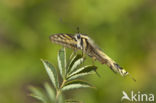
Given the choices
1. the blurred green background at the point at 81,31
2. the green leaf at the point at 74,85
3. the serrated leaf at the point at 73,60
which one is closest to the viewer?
the green leaf at the point at 74,85

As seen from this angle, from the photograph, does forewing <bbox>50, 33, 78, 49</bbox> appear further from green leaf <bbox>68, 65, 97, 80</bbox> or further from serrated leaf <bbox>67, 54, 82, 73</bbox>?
green leaf <bbox>68, 65, 97, 80</bbox>

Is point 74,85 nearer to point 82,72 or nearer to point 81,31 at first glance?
point 82,72

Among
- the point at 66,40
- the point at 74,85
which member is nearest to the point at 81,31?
the point at 66,40

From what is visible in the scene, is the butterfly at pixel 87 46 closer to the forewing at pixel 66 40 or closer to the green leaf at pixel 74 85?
the forewing at pixel 66 40

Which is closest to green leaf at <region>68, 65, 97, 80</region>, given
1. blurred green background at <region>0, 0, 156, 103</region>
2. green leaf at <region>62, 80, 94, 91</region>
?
green leaf at <region>62, 80, 94, 91</region>

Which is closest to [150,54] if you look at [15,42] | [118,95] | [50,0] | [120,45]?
[120,45]

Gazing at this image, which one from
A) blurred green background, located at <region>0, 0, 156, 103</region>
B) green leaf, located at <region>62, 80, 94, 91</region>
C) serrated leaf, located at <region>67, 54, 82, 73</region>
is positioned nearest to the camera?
green leaf, located at <region>62, 80, 94, 91</region>

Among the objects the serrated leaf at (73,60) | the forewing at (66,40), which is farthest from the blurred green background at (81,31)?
the serrated leaf at (73,60)

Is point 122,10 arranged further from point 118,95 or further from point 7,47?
point 7,47
